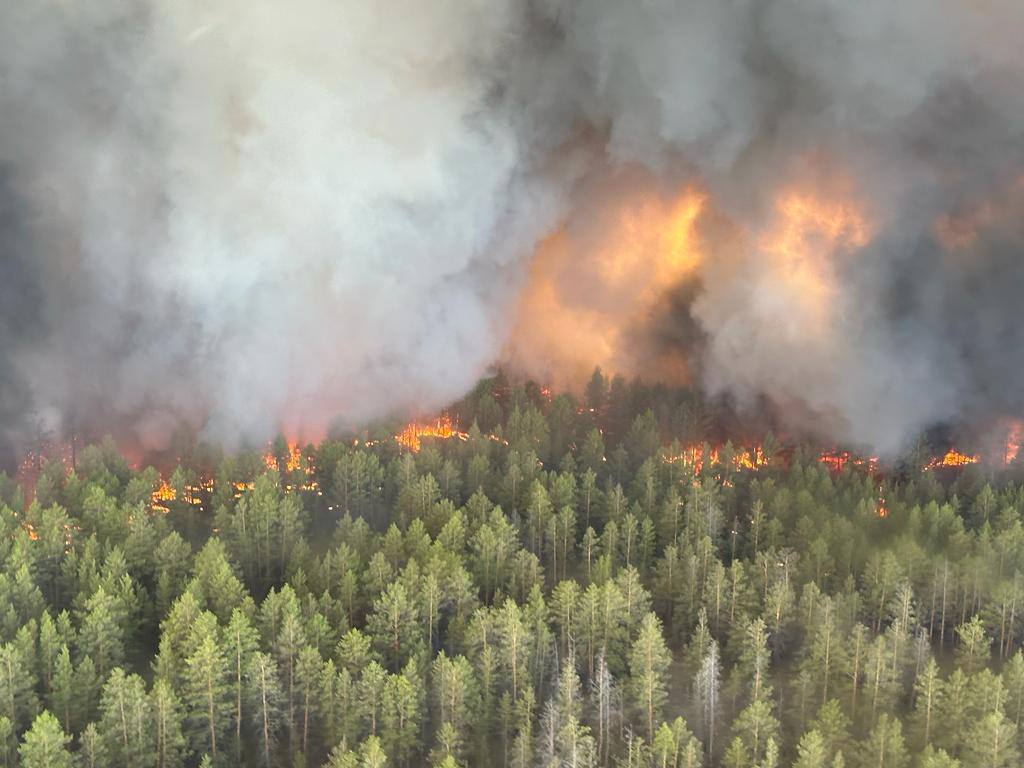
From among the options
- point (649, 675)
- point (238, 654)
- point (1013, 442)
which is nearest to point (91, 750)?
point (238, 654)

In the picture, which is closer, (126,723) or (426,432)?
(126,723)

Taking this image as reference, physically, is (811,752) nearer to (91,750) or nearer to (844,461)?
(91,750)

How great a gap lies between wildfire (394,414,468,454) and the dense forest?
262 inches

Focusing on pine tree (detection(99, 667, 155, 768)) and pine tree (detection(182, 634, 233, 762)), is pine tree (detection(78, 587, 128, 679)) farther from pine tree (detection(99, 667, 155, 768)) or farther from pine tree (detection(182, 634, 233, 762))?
pine tree (detection(182, 634, 233, 762))

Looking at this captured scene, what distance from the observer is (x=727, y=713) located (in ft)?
135

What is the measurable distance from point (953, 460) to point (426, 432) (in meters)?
32.5

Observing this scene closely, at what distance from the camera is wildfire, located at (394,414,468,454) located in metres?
68.0

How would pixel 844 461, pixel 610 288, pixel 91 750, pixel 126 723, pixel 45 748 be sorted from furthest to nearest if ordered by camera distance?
pixel 610 288
pixel 844 461
pixel 126 723
pixel 91 750
pixel 45 748

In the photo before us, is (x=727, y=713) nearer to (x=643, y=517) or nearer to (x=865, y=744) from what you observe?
(x=865, y=744)

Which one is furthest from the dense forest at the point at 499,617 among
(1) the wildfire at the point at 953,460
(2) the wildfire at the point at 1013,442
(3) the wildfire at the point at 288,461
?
(2) the wildfire at the point at 1013,442

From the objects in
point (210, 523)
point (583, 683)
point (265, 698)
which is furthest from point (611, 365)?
point (265, 698)

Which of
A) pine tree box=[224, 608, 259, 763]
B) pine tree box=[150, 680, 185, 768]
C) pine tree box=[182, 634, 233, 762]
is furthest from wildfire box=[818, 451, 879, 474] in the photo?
pine tree box=[150, 680, 185, 768]

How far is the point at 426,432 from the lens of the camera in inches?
2879

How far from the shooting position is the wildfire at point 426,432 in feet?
223
